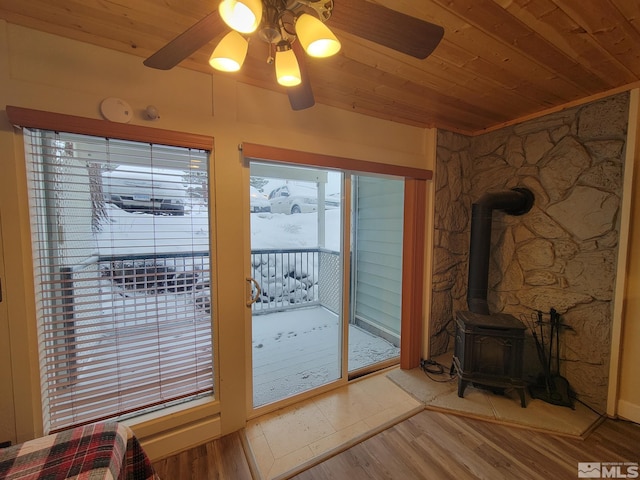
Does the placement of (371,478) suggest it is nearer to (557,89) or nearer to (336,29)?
(336,29)

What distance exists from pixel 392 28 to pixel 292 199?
7.38ft

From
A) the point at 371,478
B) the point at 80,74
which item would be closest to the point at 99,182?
the point at 80,74

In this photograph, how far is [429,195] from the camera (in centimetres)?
258

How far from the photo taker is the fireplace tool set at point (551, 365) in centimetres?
209

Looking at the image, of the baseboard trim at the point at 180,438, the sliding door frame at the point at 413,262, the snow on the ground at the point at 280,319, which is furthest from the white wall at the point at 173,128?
the sliding door frame at the point at 413,262

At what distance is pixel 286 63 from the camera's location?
1.03m

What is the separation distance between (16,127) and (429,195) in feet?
9.37

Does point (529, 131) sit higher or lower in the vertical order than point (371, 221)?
higher

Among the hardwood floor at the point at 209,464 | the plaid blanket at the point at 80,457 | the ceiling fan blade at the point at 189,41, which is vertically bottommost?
the hardwood floor at the point at 209,464

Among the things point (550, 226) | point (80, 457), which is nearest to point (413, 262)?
point (550, 226)

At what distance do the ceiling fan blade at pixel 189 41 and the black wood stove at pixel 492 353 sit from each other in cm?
237

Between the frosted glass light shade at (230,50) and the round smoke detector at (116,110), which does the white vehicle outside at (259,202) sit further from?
the frosted glass light shade at (230,50)

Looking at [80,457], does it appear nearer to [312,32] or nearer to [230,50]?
[230,50]

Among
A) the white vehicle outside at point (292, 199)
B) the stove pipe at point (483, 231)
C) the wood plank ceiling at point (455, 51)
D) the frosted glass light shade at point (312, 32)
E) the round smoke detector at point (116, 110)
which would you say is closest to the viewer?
the frosted glass light shade at point (312, 32)
